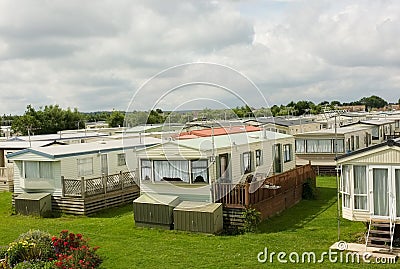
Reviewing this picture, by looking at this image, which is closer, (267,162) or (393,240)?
(393,240)

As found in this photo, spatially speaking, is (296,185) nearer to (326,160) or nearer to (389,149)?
(389,149)

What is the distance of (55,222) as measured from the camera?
20.2 meters

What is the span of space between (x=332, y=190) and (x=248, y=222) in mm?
10158

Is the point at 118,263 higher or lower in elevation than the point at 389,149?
lower

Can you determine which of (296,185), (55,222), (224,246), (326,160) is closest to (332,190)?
(296,185)

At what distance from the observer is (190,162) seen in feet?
59.4

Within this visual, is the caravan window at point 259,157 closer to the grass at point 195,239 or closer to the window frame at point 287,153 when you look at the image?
the grass at point 195,239

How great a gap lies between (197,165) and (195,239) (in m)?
3.05

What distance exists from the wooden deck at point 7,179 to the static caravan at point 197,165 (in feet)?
44.3

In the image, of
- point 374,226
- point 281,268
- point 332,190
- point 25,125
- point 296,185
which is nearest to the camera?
point 281,268

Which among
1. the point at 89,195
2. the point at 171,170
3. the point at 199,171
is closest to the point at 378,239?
the point at 199,171

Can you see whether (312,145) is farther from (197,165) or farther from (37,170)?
(37,170)

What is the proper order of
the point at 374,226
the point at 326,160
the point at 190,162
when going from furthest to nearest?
the point at 326,160 < the point at 190,162 < the point at 374,226

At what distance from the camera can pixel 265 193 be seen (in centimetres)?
1841
